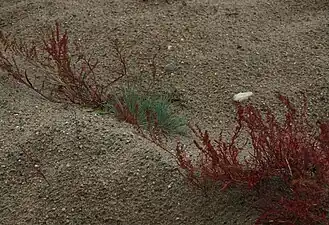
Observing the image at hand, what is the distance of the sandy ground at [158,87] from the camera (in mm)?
3275

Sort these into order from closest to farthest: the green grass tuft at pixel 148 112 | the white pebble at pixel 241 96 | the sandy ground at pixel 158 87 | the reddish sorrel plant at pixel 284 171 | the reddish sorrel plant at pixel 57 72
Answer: the reddish sorrel plant at pixel 284 171
the sandy ground at pixel 158 87
the green grass tuft at pixel 148 112
the reddish sorrel plant at pixel 57 72
the white pebble at pixel 241 96

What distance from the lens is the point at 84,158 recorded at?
353cm

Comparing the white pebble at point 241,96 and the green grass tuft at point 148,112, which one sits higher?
the green grass tuft at point 148,112

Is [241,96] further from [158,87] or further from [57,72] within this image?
[57,72]

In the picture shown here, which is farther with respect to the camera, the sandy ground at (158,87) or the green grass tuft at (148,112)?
the green grass tuft at (148,112)

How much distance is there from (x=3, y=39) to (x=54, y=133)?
3.35ft

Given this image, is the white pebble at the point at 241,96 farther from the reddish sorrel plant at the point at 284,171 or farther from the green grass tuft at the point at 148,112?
the reddish sorrel plant at the point at 284,171

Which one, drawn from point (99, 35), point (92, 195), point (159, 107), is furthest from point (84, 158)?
point (99, 35)

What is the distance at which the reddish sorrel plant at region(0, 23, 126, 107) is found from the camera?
13.1ft

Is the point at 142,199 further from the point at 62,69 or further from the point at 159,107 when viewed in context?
the point at 62,69

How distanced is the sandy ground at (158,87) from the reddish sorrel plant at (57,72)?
91 millimetres

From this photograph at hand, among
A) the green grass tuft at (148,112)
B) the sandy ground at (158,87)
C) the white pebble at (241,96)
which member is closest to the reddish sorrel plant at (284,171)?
the sandy ground at (158,87)

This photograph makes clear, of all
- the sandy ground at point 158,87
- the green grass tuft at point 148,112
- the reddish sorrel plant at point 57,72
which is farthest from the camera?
the reddish sorrel plant at point 57,72

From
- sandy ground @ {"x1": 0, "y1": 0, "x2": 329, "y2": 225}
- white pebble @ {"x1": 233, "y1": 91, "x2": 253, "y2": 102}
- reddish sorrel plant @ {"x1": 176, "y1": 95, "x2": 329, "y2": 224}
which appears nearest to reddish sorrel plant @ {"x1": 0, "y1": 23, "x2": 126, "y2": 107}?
sandy ground @ {"x1": 0, "y1": 0, "x2": 329, "y2": 225}
